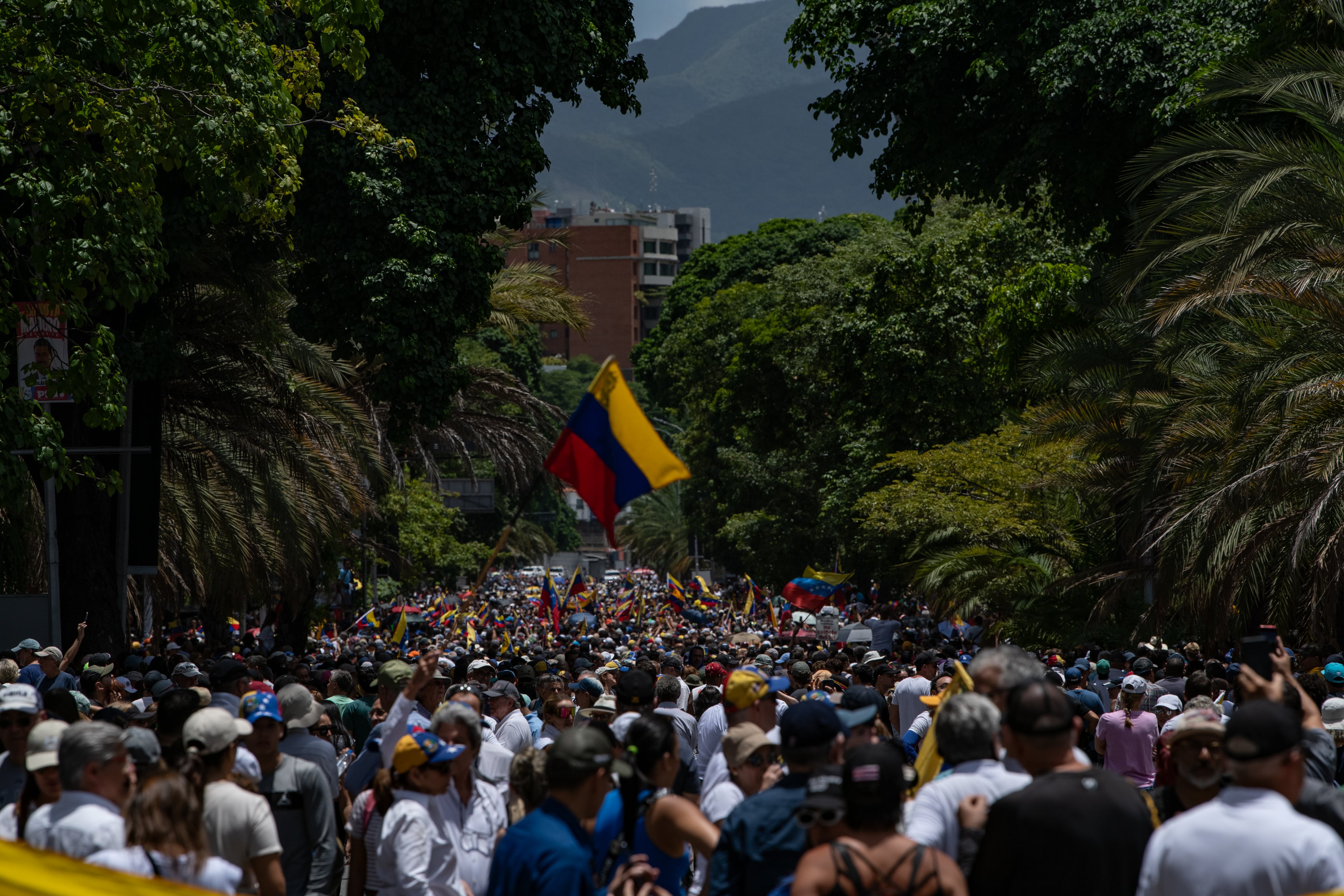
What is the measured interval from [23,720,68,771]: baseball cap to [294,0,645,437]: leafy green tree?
1102 centimetres

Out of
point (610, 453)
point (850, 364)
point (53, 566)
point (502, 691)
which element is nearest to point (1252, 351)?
point (610, 453)

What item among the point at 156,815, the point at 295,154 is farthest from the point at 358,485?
the point at 156,815

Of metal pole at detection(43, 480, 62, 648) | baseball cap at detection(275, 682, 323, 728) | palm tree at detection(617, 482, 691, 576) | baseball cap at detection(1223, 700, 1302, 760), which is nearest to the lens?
baseball cap at detection(1223, 700, 1302, 760)

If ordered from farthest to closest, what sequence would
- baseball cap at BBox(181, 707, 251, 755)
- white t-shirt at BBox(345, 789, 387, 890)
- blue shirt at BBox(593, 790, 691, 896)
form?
white t-shirt at BBox(345, 789, 387, 890) → baseball cap at BBox(181, 707, 251, 755) → blue shirt at BBox(593, 790, 691, 896)

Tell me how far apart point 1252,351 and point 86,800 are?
473 inches

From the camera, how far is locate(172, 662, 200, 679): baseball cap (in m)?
11.8

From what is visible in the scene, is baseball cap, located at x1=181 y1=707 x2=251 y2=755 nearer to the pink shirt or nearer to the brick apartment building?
the pink shirt

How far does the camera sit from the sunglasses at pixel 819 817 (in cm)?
443

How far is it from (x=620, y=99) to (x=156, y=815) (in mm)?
15684

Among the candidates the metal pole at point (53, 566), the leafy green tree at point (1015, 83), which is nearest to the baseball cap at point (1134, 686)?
the metal pole at point (53, 566)

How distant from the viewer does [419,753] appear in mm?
5629

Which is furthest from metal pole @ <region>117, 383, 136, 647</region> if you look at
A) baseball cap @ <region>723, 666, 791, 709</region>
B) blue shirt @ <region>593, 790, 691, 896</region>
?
blue shirt @ <region>593, 790, 691, 896</region>

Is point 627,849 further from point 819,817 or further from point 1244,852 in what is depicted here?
point 1244,852

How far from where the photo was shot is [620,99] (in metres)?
19.2
